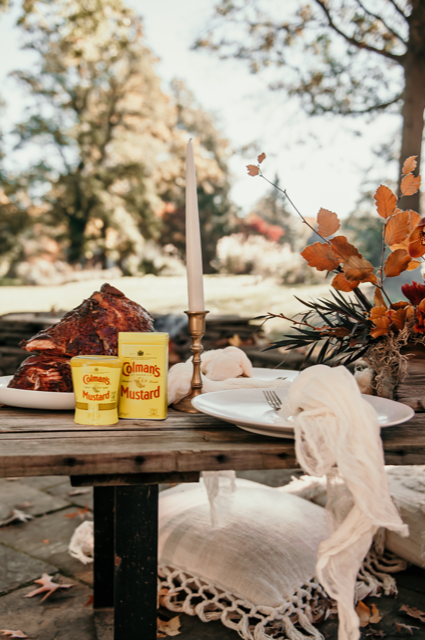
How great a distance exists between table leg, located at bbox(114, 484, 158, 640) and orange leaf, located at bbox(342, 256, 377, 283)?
1.89 feet

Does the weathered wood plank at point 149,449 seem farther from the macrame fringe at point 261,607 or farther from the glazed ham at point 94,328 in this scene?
the macrame fringe at point 261,607

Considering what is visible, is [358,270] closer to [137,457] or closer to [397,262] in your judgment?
[397,262]

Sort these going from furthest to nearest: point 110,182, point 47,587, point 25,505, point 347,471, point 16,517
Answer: point 110,182
point 25,505
point 16,517
point 47,587
point 347,471

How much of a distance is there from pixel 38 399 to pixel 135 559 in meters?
0.36

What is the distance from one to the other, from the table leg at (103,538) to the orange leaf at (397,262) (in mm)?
921

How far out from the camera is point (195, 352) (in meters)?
1.09

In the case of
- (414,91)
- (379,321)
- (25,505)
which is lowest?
(25,505)

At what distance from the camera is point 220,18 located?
5.27m

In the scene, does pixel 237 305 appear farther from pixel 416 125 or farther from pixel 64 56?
pixel 64 56

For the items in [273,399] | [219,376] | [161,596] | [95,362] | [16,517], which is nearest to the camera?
[95,362]

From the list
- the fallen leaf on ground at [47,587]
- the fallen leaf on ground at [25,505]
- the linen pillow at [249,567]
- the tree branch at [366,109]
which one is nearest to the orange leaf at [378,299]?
the linen pillow at [249,567]

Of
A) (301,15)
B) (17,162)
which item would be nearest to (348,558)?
(301,15)

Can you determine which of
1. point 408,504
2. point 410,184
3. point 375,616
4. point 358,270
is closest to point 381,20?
point 410,184

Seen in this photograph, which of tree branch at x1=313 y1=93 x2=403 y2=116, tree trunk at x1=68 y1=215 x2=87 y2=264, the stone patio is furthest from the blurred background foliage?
the stone patio
